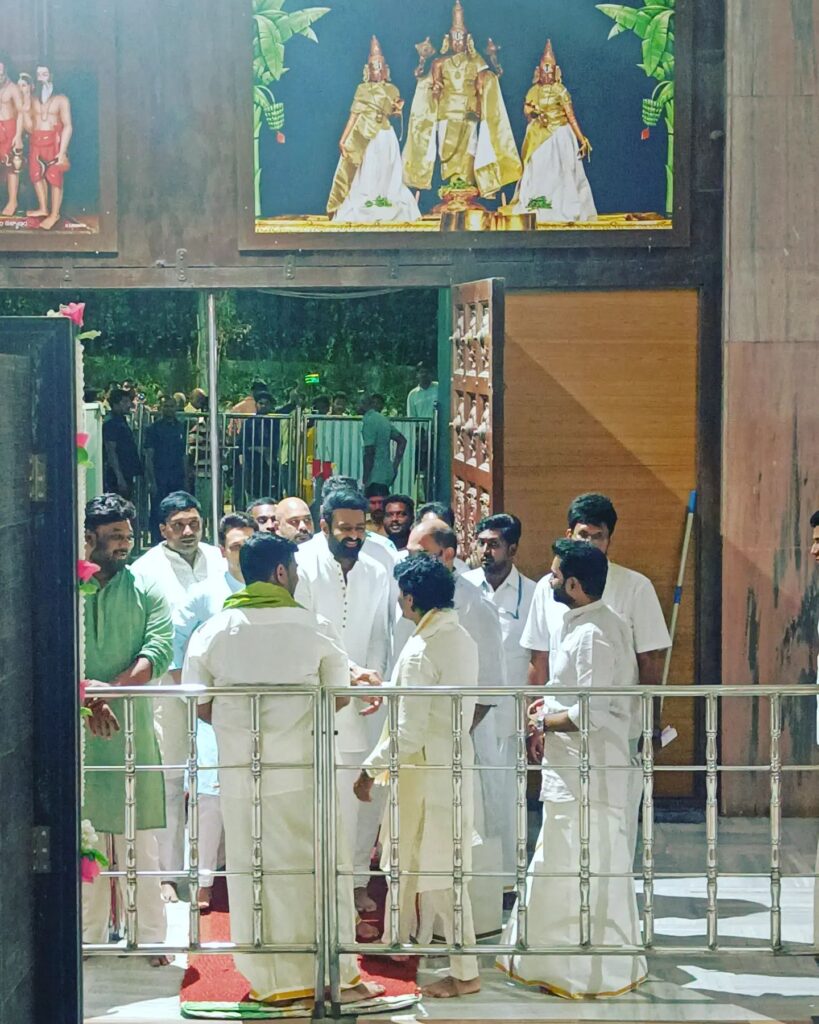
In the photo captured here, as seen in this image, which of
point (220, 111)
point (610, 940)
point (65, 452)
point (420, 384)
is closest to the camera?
→ point (65, 452)

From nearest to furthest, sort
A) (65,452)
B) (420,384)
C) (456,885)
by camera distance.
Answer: (65,452) < (456,885) < (420,384)

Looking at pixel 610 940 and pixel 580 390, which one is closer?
pixel 610 940

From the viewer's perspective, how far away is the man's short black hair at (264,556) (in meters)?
6.03

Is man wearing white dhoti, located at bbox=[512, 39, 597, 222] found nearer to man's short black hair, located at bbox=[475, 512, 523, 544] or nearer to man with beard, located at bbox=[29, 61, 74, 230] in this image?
man's short black hair, located at bbox=[475, 512, 523, 544]

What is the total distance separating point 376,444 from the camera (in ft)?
43.3

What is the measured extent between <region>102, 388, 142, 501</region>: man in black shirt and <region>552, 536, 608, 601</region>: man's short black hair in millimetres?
8190

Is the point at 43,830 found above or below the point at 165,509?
below

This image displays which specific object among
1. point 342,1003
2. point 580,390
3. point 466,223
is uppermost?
point 466,223

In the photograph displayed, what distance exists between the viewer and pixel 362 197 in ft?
29.8

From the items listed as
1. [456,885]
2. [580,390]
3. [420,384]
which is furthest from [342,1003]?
[420,384]

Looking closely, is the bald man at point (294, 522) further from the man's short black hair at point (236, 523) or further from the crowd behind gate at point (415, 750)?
the crowd behind gate at point (415, 750)

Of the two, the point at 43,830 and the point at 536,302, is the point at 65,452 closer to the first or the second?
the point at 43,830

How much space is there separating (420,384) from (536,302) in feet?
17.9

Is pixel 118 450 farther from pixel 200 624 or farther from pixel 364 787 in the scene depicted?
pixel 364 787
